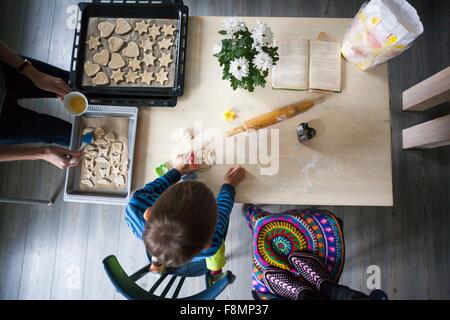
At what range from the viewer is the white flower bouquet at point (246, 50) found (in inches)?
33.4

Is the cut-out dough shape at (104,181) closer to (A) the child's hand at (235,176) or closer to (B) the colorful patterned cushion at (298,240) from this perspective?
(A) the child's hand at (235,176)

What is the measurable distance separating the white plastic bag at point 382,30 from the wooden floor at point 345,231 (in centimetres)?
76

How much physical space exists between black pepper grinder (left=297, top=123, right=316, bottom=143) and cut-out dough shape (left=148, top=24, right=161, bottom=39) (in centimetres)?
59

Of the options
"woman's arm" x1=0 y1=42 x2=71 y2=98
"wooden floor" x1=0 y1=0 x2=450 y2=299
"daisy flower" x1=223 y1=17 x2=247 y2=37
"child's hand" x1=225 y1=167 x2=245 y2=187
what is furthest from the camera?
"wooden floor" x1=0 y1=0 x2=450 y2=299

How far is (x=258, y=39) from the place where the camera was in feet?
2.79

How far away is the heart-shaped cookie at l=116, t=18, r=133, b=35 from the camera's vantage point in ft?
3.49

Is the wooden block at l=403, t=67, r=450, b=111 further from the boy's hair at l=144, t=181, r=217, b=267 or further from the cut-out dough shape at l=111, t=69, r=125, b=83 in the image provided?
the cut-out dough shape at l=111, t=69, r=125, b=83

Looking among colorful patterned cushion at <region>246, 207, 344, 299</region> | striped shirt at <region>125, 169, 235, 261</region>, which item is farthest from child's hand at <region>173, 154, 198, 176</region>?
colorful patterned cushion at <region>246, 207, 344, 299</region>

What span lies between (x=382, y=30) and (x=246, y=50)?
39cm

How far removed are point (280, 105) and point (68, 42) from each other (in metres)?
1.35

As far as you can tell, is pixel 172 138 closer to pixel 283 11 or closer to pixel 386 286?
pixel 283 11
